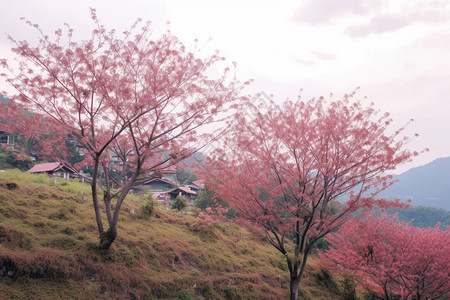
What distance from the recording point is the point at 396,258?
1252 cm

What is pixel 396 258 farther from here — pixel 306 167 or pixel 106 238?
pixel 106 238

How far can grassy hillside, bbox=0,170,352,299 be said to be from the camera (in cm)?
789

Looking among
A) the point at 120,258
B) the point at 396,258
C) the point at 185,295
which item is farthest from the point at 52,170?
the point at 396,258

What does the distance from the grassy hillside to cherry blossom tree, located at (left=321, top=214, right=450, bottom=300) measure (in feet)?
7.67

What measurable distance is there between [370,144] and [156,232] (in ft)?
26.1

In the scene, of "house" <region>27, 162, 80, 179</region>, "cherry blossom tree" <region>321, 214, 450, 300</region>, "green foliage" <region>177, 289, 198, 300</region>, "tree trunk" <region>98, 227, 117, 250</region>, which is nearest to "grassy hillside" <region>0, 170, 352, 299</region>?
"green foliage" <region>177, 289, 198, 300</region>

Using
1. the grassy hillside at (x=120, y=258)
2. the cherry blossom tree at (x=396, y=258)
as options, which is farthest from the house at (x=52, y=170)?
the cherry blossom tree at (x=396, y=258)

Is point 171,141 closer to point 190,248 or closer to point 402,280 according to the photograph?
point 190,248

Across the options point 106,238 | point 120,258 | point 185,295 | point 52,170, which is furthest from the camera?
point 52,170

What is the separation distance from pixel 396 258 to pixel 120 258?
9559mm

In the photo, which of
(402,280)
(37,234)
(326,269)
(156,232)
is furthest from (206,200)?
(37,234)

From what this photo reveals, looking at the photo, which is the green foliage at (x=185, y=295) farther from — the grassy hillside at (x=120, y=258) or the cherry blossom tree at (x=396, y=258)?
the cherry blossom tree at (x=396, y=258)

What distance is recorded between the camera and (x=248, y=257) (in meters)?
14.6

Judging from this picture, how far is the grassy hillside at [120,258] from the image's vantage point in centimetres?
789
